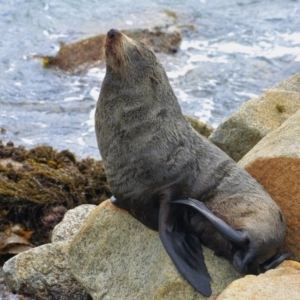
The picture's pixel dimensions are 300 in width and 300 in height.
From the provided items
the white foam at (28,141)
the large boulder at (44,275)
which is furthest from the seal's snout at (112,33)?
the white foam at (28,141)

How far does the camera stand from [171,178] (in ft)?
16.6

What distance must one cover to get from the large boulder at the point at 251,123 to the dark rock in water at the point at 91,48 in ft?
20.4

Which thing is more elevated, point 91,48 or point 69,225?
point 69,225

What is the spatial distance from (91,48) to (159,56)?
1.40 m

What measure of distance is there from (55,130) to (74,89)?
2050 mm

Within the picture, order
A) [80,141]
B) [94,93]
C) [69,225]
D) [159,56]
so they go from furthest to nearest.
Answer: [159,56] → [94,93] → [80,141] → [69,225]

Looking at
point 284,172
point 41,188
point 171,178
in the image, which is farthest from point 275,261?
point 41,188

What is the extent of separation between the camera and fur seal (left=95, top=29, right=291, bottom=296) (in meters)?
4.91

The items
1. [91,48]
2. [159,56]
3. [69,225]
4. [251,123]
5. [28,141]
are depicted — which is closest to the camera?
[69,225]

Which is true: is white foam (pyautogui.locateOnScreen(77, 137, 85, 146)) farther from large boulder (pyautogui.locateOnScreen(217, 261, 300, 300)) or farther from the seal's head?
large boulder (pyautogui.locateOnScreen(217, 261, 300, 300))

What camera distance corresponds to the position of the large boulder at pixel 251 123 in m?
6.59

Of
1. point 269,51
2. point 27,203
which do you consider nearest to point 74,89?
point 269,51

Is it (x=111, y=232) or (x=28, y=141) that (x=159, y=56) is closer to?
(x=28, y=141)

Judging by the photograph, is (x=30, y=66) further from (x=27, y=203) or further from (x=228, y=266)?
(x=228, y=266)
